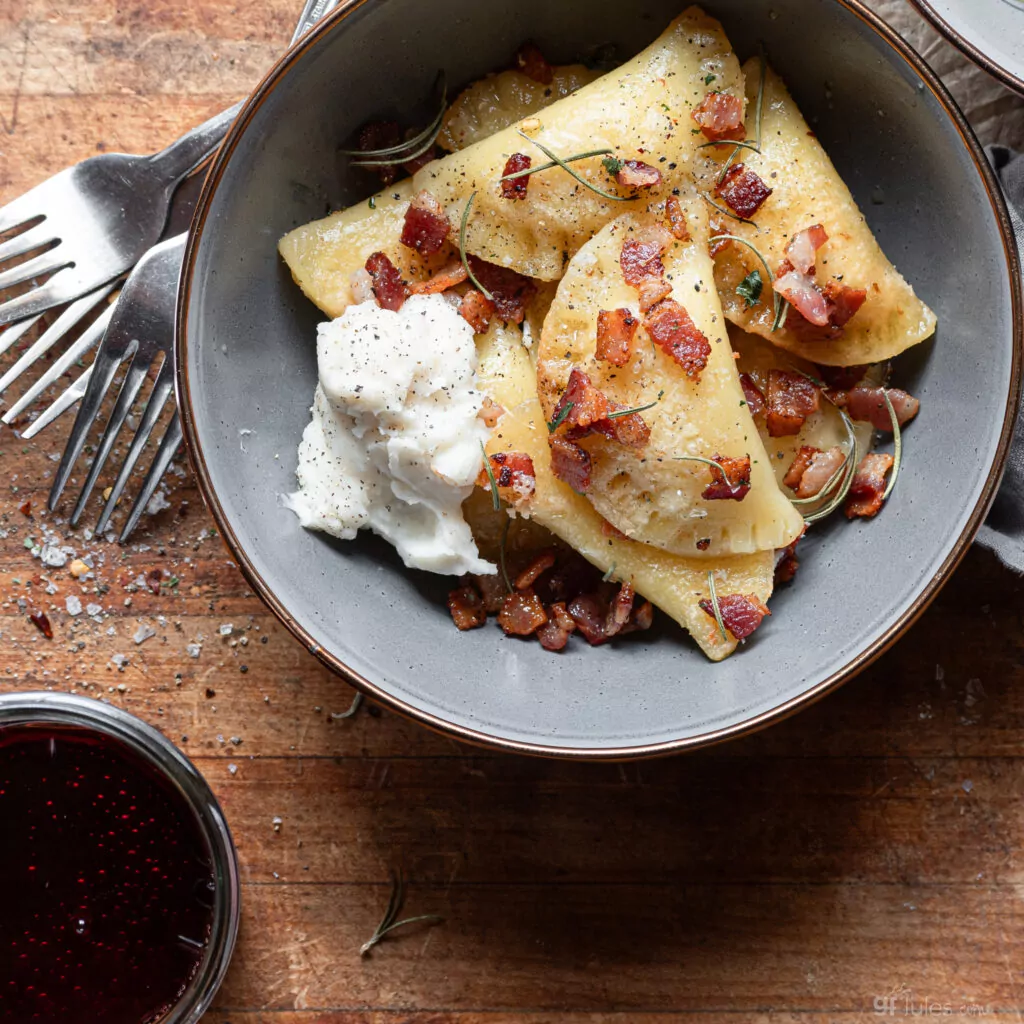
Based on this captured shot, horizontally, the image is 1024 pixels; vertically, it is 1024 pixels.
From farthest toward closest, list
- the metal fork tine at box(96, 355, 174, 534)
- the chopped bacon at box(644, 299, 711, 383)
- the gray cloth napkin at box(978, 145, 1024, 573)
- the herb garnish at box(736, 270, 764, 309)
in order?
the metal fork tine at box(96, 355, 174, 534), the gray cloth napkin at box(978, 145, 1024, 573), the herb garnish at box(736, 270, 764, 309), the chopped bacon at box(644, 299, 711, 383)

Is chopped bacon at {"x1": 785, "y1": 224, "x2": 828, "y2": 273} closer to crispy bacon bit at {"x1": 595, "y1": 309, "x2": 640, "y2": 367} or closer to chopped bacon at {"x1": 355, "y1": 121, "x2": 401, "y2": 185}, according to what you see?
crispy bacon bit at {"x1": 595, "y1": 309, "x2": 640, "y2": 367}

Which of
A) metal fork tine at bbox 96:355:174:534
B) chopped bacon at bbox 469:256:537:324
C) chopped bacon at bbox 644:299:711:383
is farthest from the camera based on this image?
metal fork tine at bbox 96:355:174:534

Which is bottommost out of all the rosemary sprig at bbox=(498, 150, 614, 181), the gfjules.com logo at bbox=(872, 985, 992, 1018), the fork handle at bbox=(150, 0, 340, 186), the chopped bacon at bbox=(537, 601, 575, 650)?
the gfjules.com logo at bbox=(872, 985, 992, 1018)

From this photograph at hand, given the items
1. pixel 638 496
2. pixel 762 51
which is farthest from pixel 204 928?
pixel 762 51

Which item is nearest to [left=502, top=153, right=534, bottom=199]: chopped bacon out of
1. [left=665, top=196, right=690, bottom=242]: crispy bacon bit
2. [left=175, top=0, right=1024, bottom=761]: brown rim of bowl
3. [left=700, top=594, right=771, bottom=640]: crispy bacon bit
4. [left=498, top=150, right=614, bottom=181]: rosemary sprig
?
[left=498, top=150, right=614, bottom=181]: rosemary sprig

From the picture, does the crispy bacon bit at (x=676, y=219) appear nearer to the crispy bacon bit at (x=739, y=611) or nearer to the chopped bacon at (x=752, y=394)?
the chopped bacon at (x=752, y=394)

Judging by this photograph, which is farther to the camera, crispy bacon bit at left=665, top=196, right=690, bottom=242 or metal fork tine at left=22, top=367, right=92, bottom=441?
metal fork tine at left=22, top=367, right=92, bottom=441

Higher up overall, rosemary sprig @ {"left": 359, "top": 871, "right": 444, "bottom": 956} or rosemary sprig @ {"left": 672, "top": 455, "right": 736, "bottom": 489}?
rosemary sprig @ {"left": 672, "top": 455, "right": 736, "bottom": 489}
